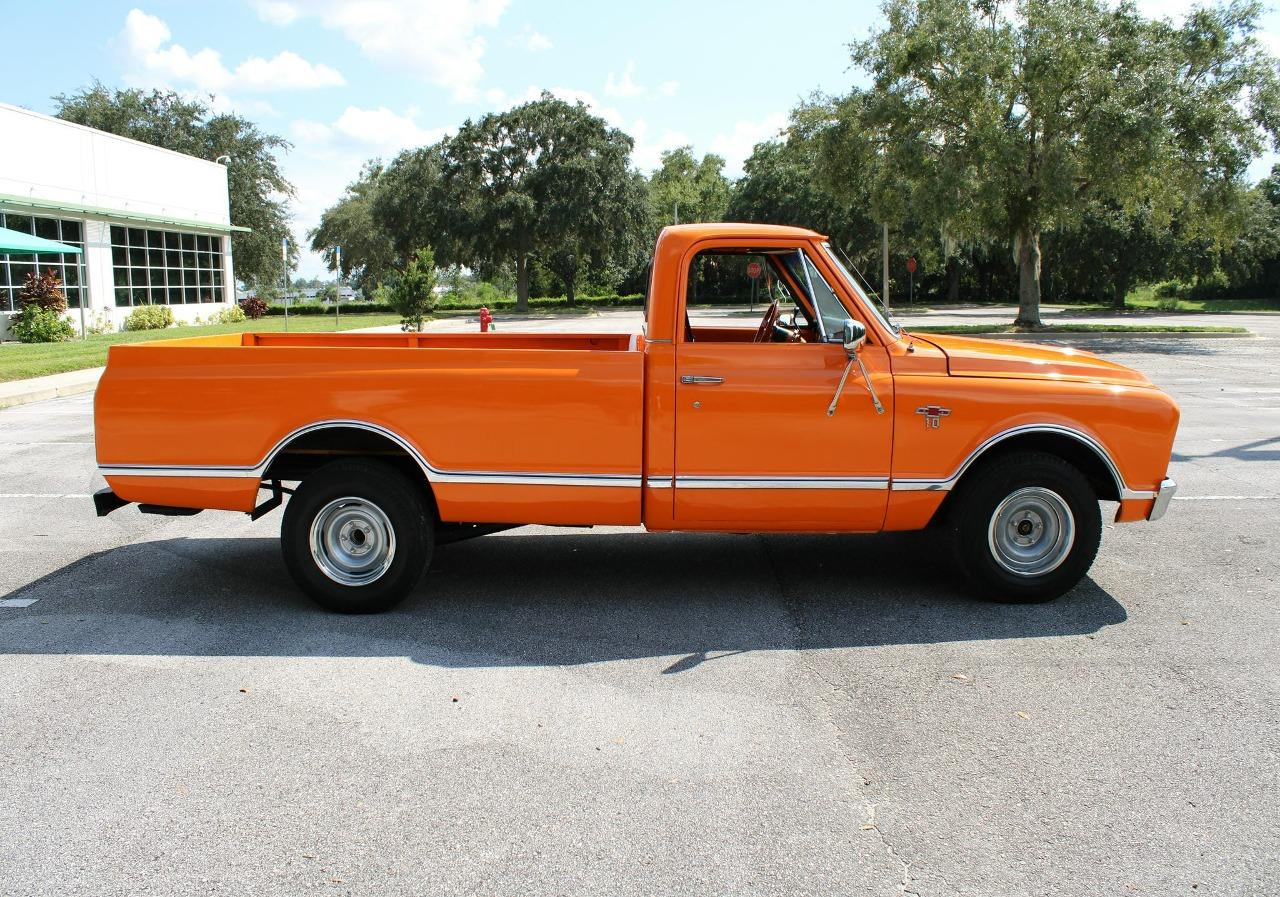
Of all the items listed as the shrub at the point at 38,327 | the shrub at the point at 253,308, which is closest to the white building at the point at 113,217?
the shrub at the point at 38,327

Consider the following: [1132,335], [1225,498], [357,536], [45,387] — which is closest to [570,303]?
[1132,335]

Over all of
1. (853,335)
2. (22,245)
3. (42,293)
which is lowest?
(853,335)

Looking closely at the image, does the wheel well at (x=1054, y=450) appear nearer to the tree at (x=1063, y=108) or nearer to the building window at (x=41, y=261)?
the tree at (x=1063, y=108)

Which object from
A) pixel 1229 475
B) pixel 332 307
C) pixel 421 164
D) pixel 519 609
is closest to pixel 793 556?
pixel 519 609

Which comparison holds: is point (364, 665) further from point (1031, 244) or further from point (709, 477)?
point (1031, 244)

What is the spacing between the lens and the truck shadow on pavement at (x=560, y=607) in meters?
5.31

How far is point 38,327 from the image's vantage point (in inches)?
1109

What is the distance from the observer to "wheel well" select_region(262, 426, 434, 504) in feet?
18.7

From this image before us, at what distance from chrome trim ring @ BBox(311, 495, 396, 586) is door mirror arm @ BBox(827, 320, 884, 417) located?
2.49 metres

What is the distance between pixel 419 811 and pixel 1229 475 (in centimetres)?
863

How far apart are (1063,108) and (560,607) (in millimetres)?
26301

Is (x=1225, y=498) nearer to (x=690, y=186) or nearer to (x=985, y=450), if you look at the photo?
(x=985, y=450)

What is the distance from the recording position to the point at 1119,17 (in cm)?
2748

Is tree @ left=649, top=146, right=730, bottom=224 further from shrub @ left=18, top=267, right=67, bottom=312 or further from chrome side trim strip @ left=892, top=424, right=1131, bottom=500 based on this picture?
chrome side trim strip @ left=892, top=424, right=1131, bottom=500
